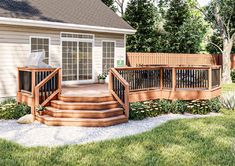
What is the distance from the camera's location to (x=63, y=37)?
12.9 metres

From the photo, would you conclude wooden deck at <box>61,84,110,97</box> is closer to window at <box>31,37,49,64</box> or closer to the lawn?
window at <box>31,37,49,64</box>

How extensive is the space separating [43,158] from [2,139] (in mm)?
1900

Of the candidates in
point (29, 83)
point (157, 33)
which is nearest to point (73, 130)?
point (29, 83)

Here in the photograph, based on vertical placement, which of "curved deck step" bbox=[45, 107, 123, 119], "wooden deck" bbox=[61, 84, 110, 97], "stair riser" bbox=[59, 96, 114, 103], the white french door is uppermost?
the white french door

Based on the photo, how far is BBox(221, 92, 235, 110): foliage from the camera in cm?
1179

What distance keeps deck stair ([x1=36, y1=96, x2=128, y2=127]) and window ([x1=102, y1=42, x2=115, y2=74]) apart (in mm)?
5409

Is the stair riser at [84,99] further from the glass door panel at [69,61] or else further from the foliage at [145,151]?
the glass door panel at [69,61]

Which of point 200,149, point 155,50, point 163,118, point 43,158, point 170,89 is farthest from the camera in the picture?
point 155,50

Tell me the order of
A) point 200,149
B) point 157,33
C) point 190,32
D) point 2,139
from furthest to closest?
1. point 157,33
2. point 190,32
3. point 2,139
4. point 200,149

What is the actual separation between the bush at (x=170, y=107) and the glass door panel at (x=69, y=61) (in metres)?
4.24

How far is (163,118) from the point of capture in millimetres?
9930

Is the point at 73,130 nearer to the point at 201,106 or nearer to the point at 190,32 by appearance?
the point at 201,106

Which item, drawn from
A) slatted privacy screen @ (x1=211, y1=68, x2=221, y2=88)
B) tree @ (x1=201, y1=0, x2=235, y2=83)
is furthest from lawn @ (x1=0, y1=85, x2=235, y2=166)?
tree @ (x1=201, y1=0, x2=235, y2=83)

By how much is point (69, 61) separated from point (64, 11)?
2.41 meters
